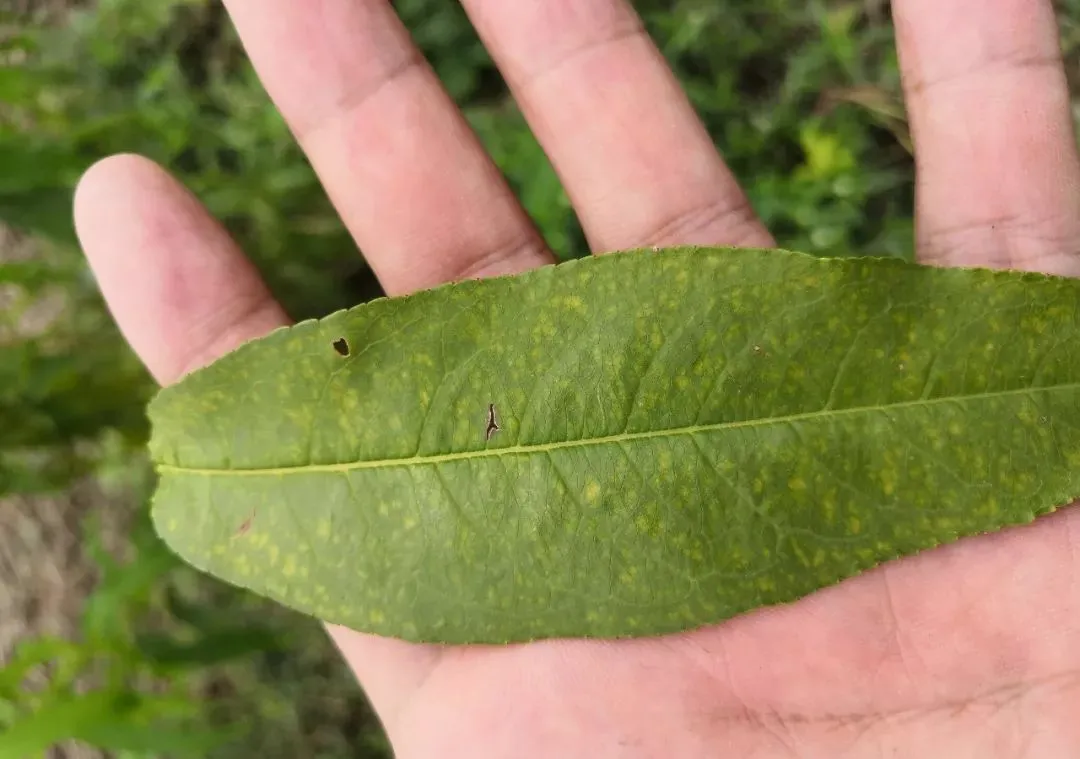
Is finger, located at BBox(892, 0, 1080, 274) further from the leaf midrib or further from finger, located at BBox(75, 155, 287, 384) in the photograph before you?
finger, located at BBox(75, 155, 287, 384)

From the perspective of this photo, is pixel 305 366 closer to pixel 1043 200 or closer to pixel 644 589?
pixel 644 589

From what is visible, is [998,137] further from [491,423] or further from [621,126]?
[491,423]

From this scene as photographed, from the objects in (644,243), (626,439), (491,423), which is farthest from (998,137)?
(491,423)

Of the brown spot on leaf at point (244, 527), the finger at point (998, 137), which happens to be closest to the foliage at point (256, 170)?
the finger at point (998, 137)

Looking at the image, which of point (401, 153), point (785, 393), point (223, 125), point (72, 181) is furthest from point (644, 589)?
point (223, 125)

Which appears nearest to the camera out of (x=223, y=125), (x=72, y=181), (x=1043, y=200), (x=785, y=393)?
(x=785, y=393)
